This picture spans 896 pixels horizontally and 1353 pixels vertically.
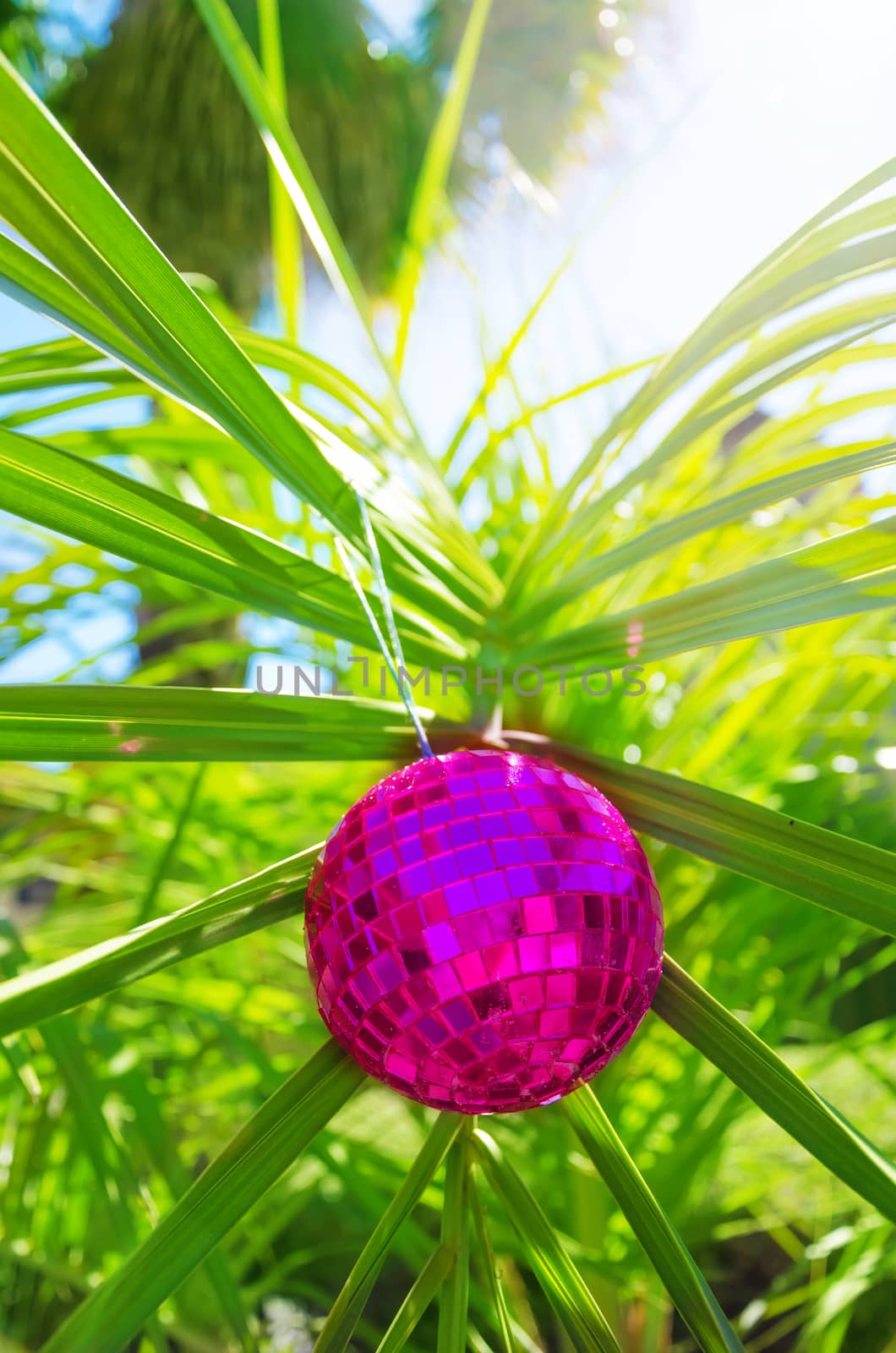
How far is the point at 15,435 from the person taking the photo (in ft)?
0.66

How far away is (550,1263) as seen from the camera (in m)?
0.23

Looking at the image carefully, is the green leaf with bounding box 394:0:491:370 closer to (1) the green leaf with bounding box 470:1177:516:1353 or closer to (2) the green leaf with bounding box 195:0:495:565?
(2) the green leaf with bounding box 195:0:495:565

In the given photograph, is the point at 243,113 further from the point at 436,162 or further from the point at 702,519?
the point at 702,519

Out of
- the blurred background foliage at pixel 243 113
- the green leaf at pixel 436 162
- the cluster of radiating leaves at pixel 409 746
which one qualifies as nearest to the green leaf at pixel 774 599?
the cluster of radiating leaves at pixel 409 746

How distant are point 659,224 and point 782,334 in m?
0.37

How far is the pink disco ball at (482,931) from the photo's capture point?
18cm

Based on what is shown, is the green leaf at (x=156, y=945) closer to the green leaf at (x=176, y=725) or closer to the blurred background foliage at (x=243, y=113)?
the green leaf at (x=176, y=725)

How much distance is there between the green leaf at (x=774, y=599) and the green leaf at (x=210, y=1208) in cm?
13

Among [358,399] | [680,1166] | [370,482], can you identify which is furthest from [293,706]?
[680,1166]

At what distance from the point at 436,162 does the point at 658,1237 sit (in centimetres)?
42

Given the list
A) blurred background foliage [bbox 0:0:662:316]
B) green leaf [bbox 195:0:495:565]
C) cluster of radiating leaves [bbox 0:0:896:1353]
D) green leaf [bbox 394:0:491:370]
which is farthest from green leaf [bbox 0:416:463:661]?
blurred background foliage [bbox 0:0:662:316]

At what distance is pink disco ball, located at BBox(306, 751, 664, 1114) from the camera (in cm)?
Answer: 18

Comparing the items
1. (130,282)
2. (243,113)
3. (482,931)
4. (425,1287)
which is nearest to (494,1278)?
(425,1287)

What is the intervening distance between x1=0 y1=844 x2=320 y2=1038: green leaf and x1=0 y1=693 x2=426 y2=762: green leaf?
0.10ft
